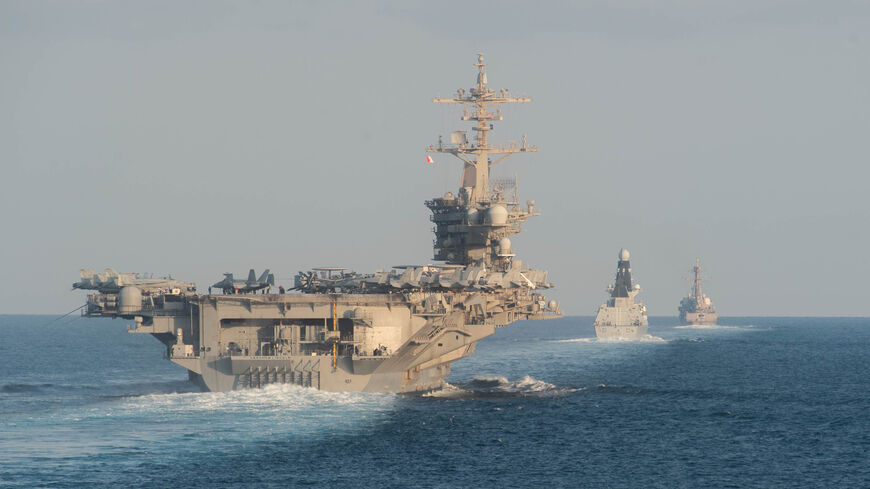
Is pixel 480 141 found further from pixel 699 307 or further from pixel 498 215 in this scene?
pixel 699 307

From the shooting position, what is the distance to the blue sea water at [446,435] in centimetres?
3105

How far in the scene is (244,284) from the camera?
162ft

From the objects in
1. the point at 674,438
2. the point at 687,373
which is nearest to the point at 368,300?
the point at 674,438

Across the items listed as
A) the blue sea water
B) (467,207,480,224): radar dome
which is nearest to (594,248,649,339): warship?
the blue sea water

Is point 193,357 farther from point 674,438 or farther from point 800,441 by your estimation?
point 800,441

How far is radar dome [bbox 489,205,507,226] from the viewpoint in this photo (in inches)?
2034

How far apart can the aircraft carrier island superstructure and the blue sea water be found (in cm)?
96

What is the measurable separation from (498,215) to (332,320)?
1134 cm

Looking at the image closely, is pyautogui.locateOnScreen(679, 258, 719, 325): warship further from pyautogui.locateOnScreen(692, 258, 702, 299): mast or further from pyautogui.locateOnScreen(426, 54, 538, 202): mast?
pyautogui.locateOnScreen(426, 54, 538, 202): mast

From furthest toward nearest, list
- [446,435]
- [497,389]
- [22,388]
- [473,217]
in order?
[497,389]
[473,217]
[22,388]
[446,435]

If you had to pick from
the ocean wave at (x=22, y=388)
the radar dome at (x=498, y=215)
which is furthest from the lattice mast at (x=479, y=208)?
the ocean wave at (x=22, y=388)

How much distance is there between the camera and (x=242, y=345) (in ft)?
144

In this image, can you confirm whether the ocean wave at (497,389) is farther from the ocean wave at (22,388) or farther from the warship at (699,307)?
the warship at (699,307)

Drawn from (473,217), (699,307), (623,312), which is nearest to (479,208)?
(473,217)
